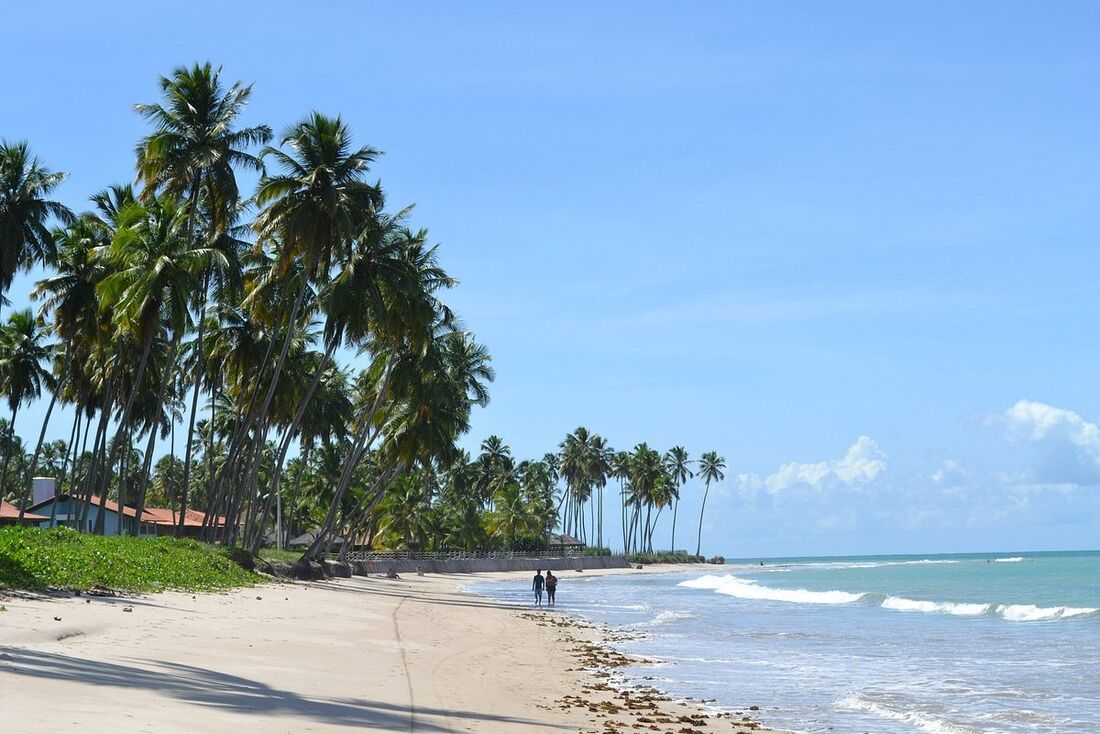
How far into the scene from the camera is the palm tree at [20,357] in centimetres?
4797

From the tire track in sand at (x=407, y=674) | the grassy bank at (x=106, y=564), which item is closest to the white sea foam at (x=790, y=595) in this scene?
the tire track in sand at (x=407, y=674)

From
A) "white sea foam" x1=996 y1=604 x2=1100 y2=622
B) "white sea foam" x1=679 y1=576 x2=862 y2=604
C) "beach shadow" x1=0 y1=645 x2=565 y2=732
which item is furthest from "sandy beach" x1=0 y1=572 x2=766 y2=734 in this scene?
"white sea foam" x1=679 y1=576 x2=862 y2=604

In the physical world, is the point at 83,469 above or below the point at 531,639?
above

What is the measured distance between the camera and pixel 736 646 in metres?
24.9

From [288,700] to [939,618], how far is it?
30.1 meters

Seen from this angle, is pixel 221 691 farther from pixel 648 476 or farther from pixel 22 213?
pixel 648 476

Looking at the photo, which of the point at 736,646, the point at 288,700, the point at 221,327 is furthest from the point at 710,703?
the point at 221,327

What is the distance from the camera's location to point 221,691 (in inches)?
425

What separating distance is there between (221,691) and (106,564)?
1349 cm

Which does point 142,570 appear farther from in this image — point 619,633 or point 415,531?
point 415,531

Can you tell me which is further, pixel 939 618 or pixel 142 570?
pixel 939 618

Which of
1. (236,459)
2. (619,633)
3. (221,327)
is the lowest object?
(619,633)

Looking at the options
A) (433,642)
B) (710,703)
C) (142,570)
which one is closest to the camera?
(710,703)

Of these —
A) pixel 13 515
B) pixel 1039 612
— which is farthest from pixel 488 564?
pixel 1039 612
